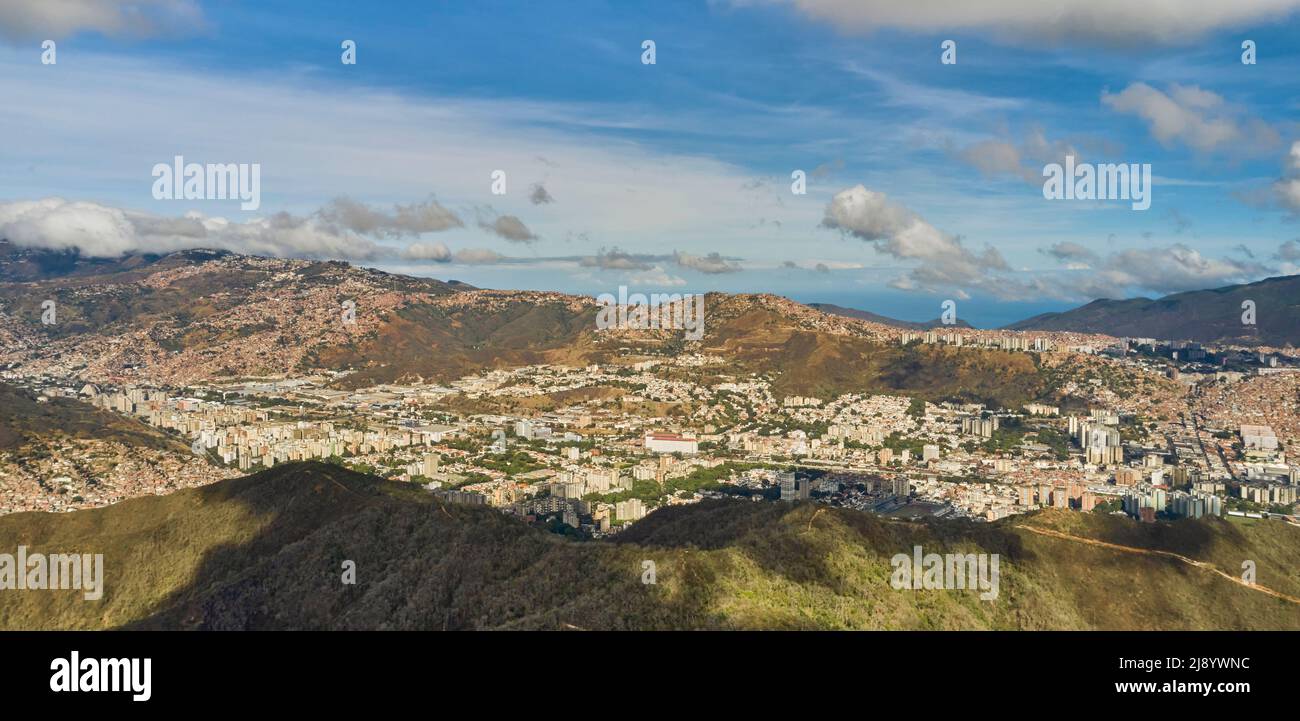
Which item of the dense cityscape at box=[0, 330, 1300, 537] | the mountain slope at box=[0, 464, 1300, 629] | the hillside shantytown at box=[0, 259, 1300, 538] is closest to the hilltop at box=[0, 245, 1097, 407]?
the hillside shantytown at box=[0, 259, 1300, 538]

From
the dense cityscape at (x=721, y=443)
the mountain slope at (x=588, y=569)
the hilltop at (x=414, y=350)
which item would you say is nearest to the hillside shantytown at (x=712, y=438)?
the dense cityscape at (x=721, y=443)

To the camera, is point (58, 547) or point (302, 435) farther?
point (302, 435)

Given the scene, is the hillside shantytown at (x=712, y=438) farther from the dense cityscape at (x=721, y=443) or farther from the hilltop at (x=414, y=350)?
the hilltop at (x=414, y=350)

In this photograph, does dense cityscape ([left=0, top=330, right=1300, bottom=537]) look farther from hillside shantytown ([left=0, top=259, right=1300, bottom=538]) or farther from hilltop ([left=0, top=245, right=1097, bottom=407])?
hilltop ([left=0, top=245, right=1097, bottom=407])

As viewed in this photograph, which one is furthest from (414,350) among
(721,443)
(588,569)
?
(588,569)

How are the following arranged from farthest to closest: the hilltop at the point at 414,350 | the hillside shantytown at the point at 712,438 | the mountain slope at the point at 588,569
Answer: the hilltop at the point at 414,350 < the hillside shantytown at the point at 712,438 < the mountain slope at the point at 588,569

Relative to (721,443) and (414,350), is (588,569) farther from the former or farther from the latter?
(414,350)
